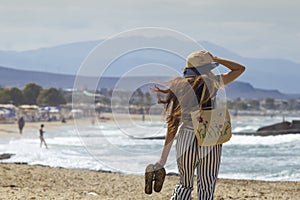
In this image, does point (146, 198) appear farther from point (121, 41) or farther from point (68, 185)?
point (121, 41)

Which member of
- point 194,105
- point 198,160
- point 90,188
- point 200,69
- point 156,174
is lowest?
point 90,188

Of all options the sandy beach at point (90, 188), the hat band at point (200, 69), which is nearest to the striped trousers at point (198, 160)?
the hat band at point (200, 69)

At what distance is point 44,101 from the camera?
11838cm

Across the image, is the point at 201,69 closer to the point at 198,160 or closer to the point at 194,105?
the point at 194,105

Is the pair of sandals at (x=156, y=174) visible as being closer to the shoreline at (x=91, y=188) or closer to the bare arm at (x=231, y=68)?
the bare arm at (x=231, y=68)

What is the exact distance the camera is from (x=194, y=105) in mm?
5227

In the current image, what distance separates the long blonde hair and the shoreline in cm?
332

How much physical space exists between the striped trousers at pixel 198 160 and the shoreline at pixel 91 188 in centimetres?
320

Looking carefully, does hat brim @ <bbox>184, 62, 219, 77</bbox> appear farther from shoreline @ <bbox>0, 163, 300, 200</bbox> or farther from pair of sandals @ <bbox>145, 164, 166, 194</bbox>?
shoreline @ <bbox>0, 163, 300, 200</bbox>

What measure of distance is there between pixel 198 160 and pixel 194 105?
0.45 meters

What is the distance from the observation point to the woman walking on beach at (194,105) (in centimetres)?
521

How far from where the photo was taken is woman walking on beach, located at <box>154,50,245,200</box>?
521 cm

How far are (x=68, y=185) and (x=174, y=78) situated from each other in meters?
6.78

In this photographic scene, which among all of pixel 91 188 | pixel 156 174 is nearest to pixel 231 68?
pixel 156 174
